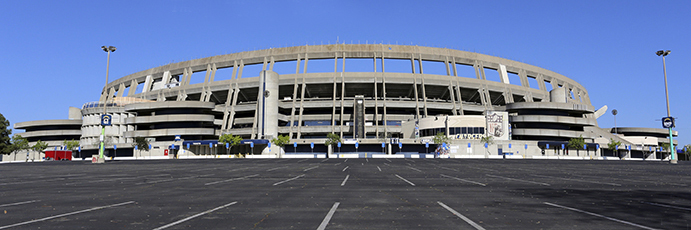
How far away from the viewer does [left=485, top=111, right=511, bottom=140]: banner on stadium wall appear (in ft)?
278

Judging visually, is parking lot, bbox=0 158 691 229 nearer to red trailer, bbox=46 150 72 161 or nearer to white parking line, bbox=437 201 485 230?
white parking line, bbox=437 201 485 230

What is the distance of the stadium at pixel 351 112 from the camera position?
3501 inches

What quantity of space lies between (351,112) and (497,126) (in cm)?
3594

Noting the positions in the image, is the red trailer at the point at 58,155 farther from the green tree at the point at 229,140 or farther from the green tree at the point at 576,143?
the green tree at the point at 576,143

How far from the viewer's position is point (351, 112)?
341 ft

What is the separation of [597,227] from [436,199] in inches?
188

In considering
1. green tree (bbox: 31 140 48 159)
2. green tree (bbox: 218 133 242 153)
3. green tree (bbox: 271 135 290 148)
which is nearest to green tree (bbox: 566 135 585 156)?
green tree (bbox: 271 135 290 148)

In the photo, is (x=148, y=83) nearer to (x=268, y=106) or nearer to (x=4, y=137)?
(x=4, y=137)

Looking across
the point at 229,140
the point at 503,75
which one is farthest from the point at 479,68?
the point at 229,140

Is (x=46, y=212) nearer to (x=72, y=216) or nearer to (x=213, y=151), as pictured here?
(x=72, y=216)

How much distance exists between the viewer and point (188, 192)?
13883mm

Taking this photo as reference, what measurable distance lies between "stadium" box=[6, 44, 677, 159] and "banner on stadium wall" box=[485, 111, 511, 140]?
210 millimetres

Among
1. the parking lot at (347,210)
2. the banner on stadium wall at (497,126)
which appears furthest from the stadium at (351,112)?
the parking lot at (347,210)

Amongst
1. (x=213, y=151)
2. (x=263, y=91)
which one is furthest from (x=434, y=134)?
(x=213, y=151)
